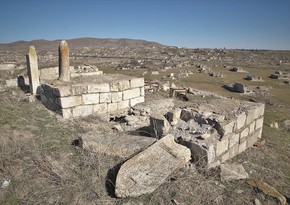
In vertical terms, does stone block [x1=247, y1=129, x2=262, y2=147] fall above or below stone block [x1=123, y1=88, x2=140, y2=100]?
below

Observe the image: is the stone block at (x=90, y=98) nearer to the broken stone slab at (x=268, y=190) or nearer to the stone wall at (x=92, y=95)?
the stone wall at (x=92, y=95)

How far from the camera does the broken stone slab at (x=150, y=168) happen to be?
11.6ft

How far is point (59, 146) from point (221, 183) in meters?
3.24

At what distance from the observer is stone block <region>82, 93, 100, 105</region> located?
7250 mm

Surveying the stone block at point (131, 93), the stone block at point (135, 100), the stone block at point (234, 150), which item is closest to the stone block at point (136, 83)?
the stone block at point (131, 93)

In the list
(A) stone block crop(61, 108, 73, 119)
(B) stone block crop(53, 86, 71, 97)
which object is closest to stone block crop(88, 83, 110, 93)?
(B) stone block crop(53, 86, 71, 97)

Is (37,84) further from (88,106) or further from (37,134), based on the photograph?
(37,134)

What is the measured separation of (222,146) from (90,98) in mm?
4213

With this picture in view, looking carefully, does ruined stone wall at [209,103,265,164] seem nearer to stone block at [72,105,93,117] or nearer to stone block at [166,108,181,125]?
stone block at [166,108,181,125]

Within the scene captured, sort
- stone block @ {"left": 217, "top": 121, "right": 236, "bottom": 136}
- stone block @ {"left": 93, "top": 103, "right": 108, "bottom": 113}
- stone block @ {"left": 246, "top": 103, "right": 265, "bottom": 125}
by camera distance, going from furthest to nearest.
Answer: stone block @ {"left": 93, "top": 103, "right": 108, "bottom": 113} < stone block @ {"left": 246, "top": 103, "right": 265, "bottom": 125} < stone block @ {"left": 217, "top": 121, "right": 236, "bottom": 136}

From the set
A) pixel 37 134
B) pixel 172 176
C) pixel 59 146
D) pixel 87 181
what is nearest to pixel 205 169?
pixel 172 176

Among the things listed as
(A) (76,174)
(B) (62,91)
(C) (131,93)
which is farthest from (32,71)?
(A) (76,174)

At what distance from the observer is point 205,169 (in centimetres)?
440

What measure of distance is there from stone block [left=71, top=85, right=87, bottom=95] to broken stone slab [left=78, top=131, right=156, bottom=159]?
2.37m
